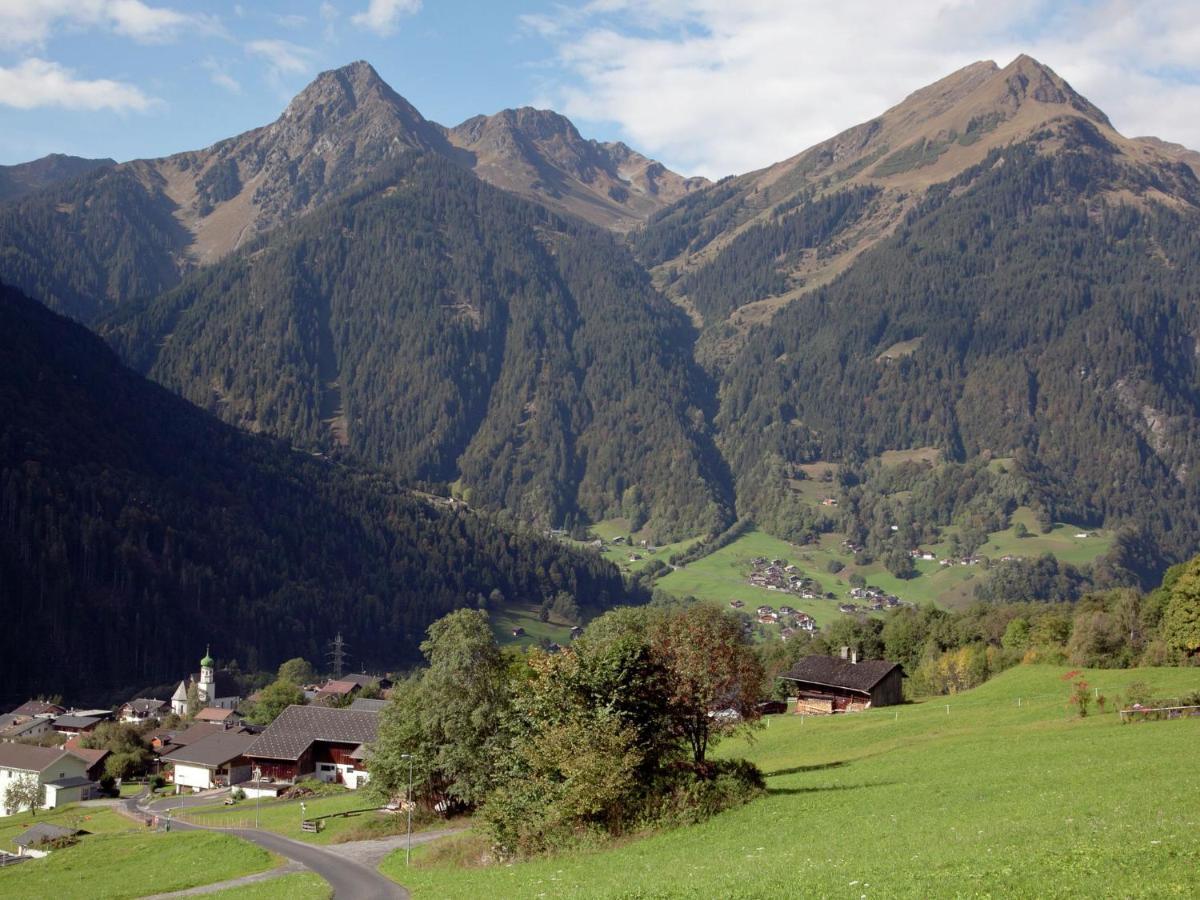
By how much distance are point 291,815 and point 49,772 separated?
46725 millimetres

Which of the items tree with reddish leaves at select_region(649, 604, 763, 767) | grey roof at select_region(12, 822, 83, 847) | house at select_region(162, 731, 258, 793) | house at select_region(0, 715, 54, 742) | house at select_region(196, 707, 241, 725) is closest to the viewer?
tree with reddish leaves at select_region(649, 604, 763, 767)

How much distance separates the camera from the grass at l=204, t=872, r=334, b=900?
154 feet

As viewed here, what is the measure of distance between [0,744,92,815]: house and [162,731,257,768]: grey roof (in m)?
8.62

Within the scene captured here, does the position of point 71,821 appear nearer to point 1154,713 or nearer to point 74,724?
point 74,724

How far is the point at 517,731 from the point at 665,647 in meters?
9.56

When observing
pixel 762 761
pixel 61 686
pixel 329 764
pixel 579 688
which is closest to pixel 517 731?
pixel 579 688

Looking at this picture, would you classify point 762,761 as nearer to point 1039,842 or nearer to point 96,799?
point 1039,842

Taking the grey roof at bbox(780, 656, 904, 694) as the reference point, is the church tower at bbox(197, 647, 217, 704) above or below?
below

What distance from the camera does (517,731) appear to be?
55.6 metres

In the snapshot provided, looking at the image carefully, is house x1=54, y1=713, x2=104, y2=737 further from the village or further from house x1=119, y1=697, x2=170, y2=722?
the village

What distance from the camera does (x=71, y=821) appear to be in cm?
9019

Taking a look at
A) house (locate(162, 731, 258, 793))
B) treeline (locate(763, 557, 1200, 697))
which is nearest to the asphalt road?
house (locate(162, 731, 258, 793))

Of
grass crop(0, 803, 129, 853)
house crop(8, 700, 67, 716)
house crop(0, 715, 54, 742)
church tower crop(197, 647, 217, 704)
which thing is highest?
church tower crop(197, 647, 217, 704)

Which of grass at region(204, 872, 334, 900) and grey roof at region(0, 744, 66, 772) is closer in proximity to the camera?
grass at region(204, 872, 334, 900)
